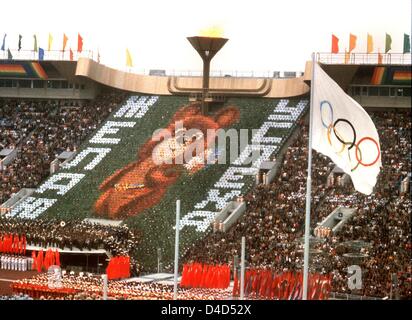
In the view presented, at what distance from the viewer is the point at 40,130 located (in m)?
60.8

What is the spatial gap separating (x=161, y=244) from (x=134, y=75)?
16.3 meters

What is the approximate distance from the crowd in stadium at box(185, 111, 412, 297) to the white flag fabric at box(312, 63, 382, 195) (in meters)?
15.9

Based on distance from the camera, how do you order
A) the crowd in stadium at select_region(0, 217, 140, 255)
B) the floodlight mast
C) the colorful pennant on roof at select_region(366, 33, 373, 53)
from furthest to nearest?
the floodlight mast, the colorful pennant on roof at select_region(366, 33, 373, 53), the crowd in stadium at select_region(0, 217, 140, 255)

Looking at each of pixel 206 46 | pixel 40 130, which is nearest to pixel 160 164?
pixel 206 46

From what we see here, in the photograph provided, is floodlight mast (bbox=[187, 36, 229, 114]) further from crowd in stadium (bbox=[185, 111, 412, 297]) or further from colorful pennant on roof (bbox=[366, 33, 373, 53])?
colorful pennant on roof (bbox=[366, 33, 373, 53])

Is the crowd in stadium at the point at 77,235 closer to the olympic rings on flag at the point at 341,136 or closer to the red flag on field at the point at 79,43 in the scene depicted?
the red flag on field at the point at 79,43

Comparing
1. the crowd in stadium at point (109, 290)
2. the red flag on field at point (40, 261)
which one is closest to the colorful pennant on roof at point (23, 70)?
the red flag on field at point (40, 261)

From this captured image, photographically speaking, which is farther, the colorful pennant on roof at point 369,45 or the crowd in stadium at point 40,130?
the crowd in stadium at point 40,130

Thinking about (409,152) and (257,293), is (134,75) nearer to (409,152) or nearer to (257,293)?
(409,152)

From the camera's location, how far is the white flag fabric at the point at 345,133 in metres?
22.0

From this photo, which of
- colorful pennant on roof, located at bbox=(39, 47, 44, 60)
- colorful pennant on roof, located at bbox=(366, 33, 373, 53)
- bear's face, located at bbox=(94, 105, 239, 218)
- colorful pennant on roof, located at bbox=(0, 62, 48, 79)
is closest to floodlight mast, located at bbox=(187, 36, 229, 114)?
bear's face, located at bbox=(94, 105, 239, 218)

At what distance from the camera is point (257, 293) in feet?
119

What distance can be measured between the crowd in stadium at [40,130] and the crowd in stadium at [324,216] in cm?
1182

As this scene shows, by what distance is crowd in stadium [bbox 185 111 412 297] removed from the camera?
133 feet
